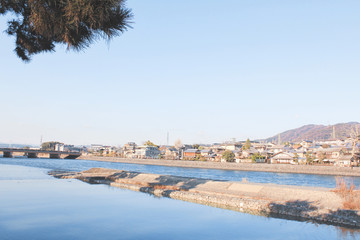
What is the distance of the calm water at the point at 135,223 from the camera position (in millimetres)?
9141

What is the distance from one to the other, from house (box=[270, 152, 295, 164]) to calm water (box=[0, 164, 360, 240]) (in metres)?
59.7

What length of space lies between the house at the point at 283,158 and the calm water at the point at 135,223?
196 ft

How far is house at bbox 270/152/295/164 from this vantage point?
68.7 meters

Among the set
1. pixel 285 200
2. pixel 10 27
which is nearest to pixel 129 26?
pixel 10 27

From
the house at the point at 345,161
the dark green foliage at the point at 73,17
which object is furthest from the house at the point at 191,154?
the dark green foliage at the point at 73,17

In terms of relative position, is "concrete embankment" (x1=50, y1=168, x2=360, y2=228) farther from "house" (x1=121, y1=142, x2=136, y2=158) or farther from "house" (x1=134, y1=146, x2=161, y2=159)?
"house" (x1=121, y1=142, x2=136, y2=158)

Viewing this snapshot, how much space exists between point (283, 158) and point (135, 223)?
65275mm

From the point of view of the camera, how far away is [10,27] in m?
7.93

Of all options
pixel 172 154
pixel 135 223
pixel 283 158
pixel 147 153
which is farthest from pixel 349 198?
pixel 147 153

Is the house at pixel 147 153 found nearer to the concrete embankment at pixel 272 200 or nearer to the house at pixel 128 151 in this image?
the house at pixel 128 151

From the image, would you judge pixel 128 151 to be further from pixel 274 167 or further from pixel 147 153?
pixel 274 167

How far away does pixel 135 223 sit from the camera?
10672 mm

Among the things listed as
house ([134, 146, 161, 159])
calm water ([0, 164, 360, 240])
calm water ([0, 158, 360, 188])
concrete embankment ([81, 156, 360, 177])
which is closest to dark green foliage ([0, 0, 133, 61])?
calm water ([0, 164, 360, 240])

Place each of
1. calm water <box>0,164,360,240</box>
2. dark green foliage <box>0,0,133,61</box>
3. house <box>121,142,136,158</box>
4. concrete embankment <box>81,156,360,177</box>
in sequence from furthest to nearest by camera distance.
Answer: house <box>121,142,136,158</box> < concrete embankment <box>81,156,360,177</box> < calm water <box>0,164,360,240</box> < dark green foliage <box>0,0,133,61</box>
